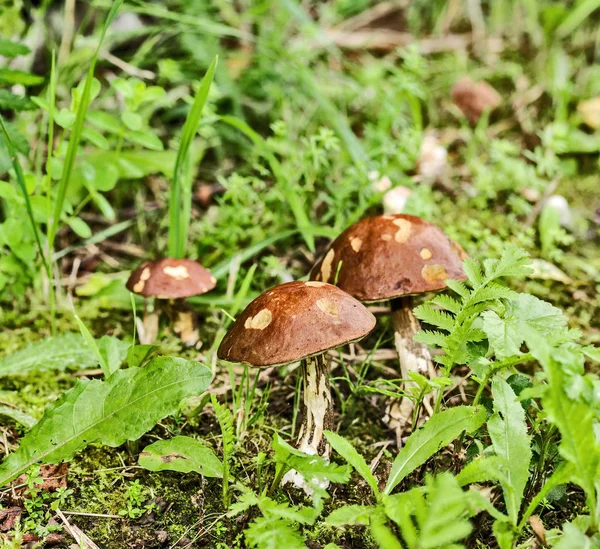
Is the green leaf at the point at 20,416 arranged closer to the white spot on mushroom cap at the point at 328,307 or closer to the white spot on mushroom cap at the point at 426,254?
the white spot on mushroom cap at the point at 328,307

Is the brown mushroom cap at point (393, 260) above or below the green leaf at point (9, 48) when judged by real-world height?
below

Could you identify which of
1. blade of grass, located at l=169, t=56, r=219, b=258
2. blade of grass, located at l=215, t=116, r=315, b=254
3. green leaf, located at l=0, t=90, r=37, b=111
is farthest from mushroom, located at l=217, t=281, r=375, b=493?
green leaf, located at l=0, t=90, r=37, b=111

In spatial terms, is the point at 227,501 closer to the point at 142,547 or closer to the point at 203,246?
the point at 142,547

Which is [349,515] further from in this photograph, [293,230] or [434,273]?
[293,230]

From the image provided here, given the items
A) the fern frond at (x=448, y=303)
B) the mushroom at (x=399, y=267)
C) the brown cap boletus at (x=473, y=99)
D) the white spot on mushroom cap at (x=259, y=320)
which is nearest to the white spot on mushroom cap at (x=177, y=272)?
the mushroom at (x=399, y=267)

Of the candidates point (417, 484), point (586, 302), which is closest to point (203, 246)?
point (417, 484)

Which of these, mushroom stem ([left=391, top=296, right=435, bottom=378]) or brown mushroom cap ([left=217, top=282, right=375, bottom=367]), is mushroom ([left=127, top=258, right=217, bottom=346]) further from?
mushroom stem ([left=391, top=296, right=435, bottom=378])

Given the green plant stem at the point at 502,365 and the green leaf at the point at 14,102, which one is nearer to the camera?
the green plant stem at the point at 502,365
